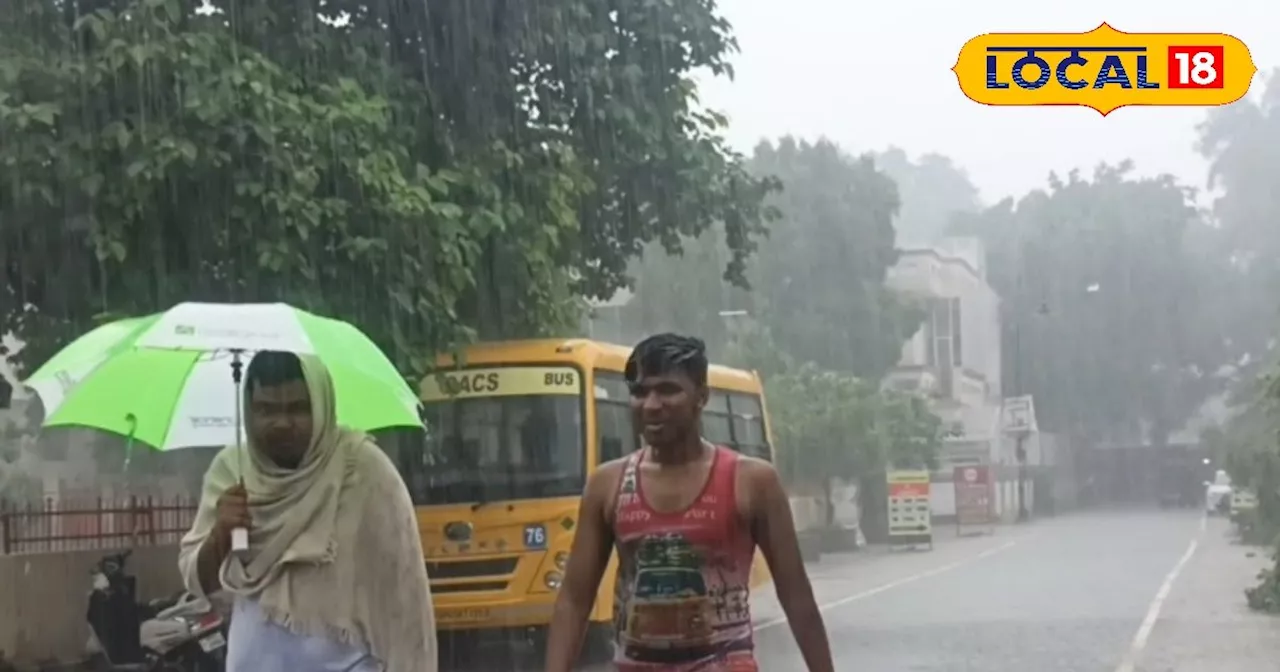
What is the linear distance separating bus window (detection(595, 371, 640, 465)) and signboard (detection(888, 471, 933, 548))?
20.6m

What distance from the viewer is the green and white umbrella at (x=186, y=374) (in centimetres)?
504

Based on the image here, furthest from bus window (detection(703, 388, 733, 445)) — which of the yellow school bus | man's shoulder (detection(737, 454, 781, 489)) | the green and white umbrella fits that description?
man's shoulder (detection(737, 454, 781, 489))

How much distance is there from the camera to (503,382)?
589 inches

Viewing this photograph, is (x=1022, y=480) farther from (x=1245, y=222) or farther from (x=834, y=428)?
(x=834, y=428)

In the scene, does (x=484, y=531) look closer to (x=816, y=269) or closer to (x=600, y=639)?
(x=600, y=639)

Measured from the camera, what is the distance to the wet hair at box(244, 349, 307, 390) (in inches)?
163

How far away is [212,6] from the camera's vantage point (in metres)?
12.7

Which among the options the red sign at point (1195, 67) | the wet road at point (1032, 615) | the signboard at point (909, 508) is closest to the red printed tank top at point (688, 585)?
the wet road at point (1032, 615)

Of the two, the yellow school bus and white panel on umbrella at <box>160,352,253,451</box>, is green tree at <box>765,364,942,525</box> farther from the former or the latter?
white panel on umbrella at <box>160,352,253,451</box>

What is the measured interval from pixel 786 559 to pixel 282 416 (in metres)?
1.20

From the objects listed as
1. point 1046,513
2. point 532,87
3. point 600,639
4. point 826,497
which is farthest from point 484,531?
point 1046,513

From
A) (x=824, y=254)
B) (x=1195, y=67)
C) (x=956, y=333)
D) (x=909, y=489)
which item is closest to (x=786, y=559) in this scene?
(x=1195, y=67)

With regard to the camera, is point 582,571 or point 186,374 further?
point 186,374

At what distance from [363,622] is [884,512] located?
1355 inches
